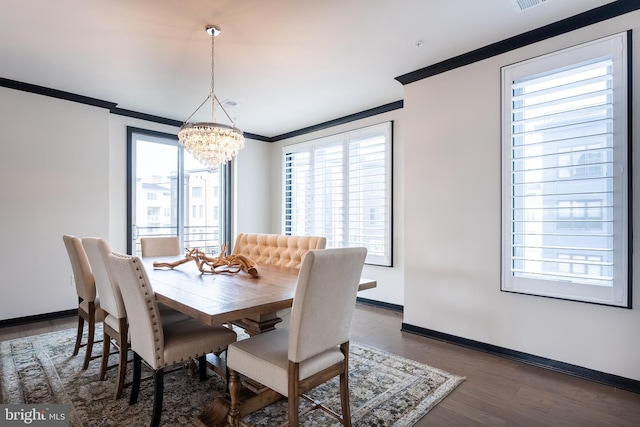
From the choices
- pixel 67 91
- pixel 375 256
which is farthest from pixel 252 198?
pixel 67 91

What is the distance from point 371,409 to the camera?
6.88ft

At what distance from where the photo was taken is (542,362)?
2711 millimetres

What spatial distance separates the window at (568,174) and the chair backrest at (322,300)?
5.85ft

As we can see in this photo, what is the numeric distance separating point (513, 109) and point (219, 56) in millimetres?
2620

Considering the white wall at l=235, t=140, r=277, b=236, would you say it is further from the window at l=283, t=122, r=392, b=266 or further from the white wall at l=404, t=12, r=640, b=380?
the white wall at l=404, t=12, r=640, b=380

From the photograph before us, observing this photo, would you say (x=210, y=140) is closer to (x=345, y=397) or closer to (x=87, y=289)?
(x=87, y=289)

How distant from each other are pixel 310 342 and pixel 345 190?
3.49m

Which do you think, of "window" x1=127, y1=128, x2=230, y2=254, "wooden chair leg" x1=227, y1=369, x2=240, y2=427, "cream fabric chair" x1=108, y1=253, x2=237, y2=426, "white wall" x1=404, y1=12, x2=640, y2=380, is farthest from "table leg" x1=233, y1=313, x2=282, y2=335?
"window" x1=127, y1=128, x2=230, y2=254

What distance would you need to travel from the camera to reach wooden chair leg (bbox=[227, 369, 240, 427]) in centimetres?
175

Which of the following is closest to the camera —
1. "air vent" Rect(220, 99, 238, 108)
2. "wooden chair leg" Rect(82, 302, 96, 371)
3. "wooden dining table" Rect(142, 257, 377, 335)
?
"wooden dining table" Rect(142, 257, 377, 335)

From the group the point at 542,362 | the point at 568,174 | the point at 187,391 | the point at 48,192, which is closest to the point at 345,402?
the point at 187,391

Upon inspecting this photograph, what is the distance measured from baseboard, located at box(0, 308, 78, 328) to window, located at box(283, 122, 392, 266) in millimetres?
3192

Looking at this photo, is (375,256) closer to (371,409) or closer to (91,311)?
(371,409)

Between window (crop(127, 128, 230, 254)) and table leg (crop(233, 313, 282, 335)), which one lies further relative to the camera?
window (crop(127, 128, 230, 254))
